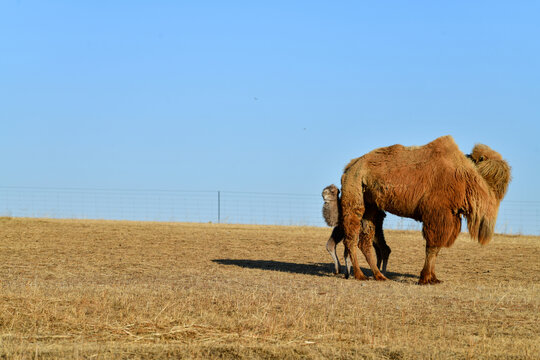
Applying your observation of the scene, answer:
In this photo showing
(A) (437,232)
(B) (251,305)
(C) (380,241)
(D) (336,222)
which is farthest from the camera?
(C) (380,241)

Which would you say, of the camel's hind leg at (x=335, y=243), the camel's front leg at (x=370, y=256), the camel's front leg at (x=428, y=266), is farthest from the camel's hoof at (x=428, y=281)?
the camel's hind leg at (x=335, y=243)

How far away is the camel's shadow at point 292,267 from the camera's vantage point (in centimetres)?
1502

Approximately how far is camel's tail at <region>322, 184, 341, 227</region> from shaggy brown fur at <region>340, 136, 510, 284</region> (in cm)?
23

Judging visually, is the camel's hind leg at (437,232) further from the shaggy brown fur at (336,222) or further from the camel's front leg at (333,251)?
the camel's front leg at (333,251)

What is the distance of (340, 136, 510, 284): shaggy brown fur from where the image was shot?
505 inches

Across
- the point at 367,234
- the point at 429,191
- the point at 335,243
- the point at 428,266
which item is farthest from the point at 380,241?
the point at 429,191

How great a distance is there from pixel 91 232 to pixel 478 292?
13.5 meters

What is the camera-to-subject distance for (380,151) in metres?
14.1

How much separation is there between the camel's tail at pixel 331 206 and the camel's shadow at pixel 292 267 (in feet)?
4.35

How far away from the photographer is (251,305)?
9.77 m

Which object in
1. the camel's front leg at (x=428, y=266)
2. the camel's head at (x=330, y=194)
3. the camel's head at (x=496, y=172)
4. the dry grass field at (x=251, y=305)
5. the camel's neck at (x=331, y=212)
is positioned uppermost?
the camel's head at (x=496, y=172)

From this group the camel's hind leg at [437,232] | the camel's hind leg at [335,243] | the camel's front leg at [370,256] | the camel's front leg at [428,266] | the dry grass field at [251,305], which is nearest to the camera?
the dry grass field at [251,305]

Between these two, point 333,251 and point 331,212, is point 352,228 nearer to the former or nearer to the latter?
point 331,212

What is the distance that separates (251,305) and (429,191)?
496 centimetres
